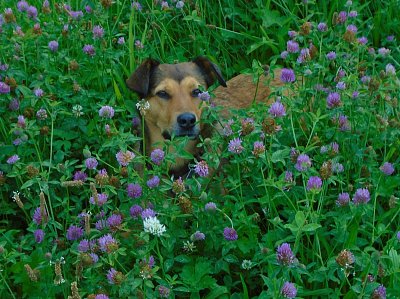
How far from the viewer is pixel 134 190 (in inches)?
120

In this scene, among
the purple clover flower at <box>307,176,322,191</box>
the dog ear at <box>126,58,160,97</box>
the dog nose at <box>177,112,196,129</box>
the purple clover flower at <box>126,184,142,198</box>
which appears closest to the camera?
the purple clover flower at <box>307,176,322,191</box>

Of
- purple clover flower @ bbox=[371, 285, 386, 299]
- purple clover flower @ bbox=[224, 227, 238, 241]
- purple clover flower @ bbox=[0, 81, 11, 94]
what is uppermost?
purple clover flower @ bbox=[371, 285, 386, 299]

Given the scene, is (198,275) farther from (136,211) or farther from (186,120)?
(186,120)

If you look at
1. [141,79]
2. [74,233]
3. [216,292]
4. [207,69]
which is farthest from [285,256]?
[207,69]

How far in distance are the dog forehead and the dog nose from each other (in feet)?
1.18

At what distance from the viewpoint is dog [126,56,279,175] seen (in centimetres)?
421

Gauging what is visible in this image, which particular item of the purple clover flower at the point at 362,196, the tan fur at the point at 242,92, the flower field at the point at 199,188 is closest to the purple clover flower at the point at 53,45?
the flower field at the point at 199,188

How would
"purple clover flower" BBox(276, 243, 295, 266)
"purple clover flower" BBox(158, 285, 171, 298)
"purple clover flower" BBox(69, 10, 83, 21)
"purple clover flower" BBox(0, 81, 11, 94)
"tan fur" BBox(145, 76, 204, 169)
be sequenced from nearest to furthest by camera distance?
"purple clover flower" BBox(276, 243, 295, 266)
"purple clover flower" BBox(158, 285, 171, 298)
"purple clover flower" BBox(0, 81, 11, 94)
"tan fur" BBox(145, 76, 204, 169)
"purple clover flower" BBox(69, 10, 83, 21)

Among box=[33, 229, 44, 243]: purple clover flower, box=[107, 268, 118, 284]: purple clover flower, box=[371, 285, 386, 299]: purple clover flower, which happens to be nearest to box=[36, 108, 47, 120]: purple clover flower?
box=[33, 229, 44, 243]: purple clover flower

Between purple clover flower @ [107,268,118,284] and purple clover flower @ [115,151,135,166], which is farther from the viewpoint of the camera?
purple clover flower @ [115,151,135,166]

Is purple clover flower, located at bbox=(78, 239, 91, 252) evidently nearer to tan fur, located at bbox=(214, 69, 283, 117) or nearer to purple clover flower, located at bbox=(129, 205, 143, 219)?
purple clover flower, located at bbox=(129, 205, 143, 219)

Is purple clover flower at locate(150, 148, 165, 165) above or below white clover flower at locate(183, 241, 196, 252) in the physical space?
above

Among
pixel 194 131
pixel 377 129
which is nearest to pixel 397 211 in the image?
pixel 377 129

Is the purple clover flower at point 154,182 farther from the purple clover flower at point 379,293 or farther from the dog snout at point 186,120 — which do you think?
the dog snout at point 186,120
